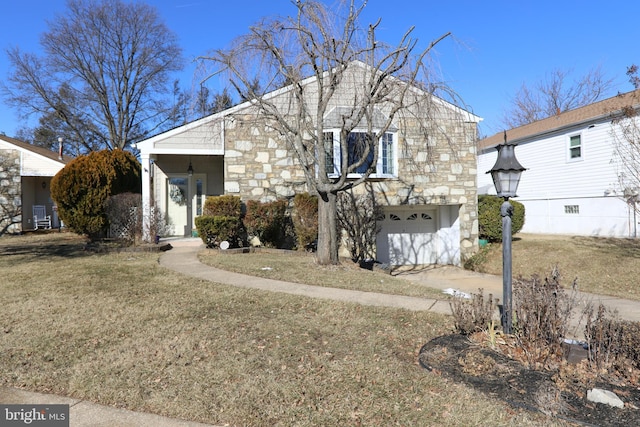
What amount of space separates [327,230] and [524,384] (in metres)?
5.51

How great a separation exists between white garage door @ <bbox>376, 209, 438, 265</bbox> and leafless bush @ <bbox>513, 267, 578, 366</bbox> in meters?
9.19

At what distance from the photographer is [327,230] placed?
8398 millimetres

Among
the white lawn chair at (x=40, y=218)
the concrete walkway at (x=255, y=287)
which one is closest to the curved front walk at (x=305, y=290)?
the concrete walkway at (x=255, y=287)

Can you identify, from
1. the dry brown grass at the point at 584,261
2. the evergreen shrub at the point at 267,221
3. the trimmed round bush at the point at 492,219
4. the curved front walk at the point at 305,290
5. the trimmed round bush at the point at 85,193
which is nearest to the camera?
the curved front walk at the point at 305,290

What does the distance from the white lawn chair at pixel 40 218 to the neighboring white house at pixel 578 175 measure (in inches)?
734

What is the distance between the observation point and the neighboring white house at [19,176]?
674 inches

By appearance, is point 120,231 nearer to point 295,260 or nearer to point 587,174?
point 295,260

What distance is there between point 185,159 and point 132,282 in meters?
7.72

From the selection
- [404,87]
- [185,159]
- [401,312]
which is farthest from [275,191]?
[401,312]

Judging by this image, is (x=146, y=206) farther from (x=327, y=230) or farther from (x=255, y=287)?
(x=255, y=287)

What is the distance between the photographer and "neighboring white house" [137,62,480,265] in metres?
11.3

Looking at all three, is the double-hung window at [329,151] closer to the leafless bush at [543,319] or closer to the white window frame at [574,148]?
the leafless bush at [543,319]

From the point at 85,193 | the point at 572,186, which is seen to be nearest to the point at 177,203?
the point at 85,193

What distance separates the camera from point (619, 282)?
30.2ft
